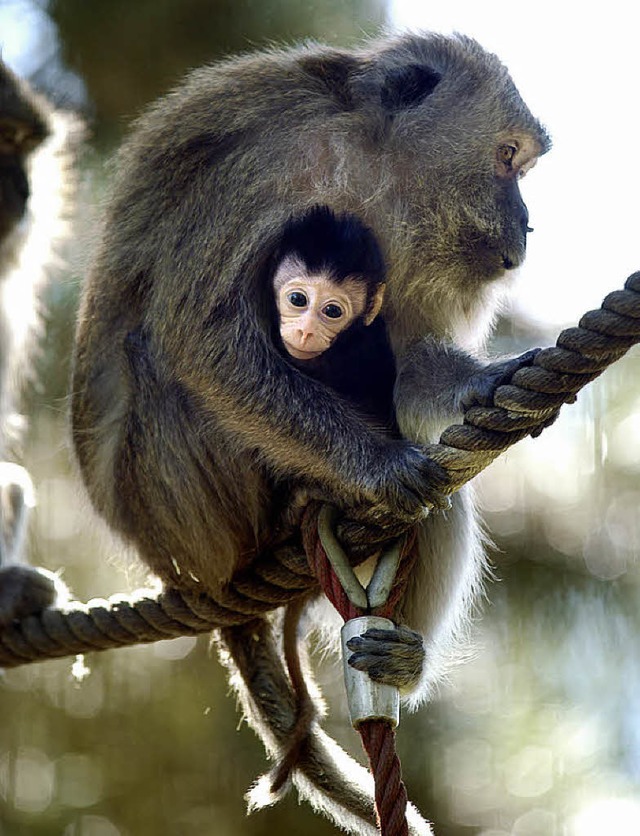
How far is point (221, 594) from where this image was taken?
3994 mm

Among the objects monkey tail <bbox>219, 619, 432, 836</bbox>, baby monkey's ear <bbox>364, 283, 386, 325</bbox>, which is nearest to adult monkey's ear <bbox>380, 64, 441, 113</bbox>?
baby monkey's ear <bbox>364, 283, 386, 325</bbox>

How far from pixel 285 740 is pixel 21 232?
3469mm

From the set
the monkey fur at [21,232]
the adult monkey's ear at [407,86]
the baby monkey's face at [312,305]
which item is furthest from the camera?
the monkey fur at [21,232]

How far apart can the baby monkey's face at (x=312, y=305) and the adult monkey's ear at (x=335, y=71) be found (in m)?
0.65

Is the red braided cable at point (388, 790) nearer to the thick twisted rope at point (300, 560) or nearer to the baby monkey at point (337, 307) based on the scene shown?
the thick twisted rope at point (300, 560)

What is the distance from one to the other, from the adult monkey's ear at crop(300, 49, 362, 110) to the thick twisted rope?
1.26 metres

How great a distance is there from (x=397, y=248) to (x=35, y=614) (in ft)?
7.01

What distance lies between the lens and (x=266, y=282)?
12.5ft

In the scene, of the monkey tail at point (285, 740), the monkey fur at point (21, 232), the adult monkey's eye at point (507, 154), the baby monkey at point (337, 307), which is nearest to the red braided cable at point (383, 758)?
the baby monkey at point (337, 307)

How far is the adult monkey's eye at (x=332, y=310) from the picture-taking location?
3593mm

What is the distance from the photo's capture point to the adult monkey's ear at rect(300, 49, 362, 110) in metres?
3.95

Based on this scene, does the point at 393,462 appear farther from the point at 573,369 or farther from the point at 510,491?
the point at 510,491

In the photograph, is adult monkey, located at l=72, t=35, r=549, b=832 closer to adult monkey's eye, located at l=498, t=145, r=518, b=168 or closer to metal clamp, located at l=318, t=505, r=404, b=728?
adult monkey's eye, located at l=498, t=145, r=518, b=168

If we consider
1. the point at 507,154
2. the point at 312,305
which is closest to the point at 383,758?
the point at 312,305
